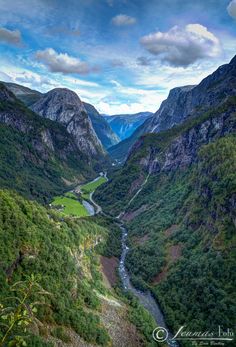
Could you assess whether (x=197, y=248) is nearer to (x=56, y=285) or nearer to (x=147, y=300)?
(x=147, y=300)

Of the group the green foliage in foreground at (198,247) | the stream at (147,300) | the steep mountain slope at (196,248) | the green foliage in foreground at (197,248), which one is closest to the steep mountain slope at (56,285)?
the stream at (147,300)

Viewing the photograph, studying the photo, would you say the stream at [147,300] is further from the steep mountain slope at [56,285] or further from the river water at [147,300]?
the steep mountain slope at [56,285]

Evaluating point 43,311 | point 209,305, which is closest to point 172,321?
point 209,305

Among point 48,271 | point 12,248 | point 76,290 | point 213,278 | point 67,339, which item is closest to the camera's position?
point 67,339

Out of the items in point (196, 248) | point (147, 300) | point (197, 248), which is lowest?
point (147, 300)

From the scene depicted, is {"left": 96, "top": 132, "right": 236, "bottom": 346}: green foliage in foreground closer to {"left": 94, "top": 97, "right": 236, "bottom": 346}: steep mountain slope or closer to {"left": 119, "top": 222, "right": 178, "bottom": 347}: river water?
{"left": 94, "top": 97, "right": 236, "bottom": 346}: steep mountain slope

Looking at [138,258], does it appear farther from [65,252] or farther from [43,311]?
[43,311]

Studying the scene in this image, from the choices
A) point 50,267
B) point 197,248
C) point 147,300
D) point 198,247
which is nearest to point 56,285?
point 50,267

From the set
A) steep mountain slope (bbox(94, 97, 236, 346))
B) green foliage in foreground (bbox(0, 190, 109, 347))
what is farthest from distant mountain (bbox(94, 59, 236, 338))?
green foliage in foreground (bbox(0, 190, 109, 347))
